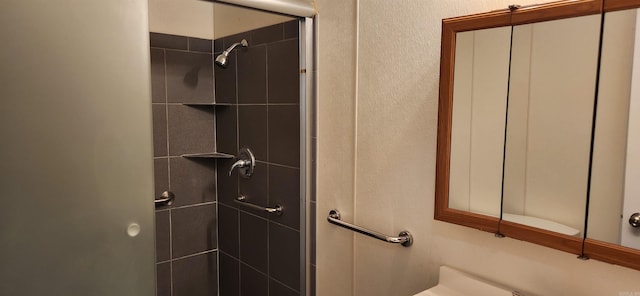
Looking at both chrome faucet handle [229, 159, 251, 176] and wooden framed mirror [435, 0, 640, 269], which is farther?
chrome faucet handle [229, 159, 251, 176]

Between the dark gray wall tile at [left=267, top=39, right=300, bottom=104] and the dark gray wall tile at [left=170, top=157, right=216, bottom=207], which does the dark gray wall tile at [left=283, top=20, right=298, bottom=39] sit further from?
the dark gray wall tile at [left=170, top=157, right=216, bottom=207]

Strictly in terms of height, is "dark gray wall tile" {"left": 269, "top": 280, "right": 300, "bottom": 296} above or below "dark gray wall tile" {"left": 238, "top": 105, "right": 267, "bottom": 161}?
below

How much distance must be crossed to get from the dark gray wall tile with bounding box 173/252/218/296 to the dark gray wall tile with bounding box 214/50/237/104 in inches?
36.6

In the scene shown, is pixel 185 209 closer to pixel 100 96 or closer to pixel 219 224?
pixel 219 224

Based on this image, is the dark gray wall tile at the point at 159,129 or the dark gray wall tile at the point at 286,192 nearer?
the dark gray wall tile at the point at 286,192

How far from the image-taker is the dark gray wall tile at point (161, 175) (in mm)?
2281

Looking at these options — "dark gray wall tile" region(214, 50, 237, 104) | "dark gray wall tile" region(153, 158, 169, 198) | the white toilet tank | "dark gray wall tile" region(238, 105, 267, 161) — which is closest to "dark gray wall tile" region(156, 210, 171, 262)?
"dark gray wall tile" region(153, 158, 169, 198)

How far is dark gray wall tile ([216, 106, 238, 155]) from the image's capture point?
2305 mm

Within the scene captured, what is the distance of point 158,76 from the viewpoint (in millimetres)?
2240

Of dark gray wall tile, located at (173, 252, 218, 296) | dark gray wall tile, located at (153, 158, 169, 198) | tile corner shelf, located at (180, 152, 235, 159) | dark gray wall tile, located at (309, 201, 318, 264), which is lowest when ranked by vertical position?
dark gray wall tile, located at (173, 252, 218, 296)

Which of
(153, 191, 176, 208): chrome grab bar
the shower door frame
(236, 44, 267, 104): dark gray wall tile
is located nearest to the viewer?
the shower door frame

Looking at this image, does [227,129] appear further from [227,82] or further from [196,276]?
[196,276]

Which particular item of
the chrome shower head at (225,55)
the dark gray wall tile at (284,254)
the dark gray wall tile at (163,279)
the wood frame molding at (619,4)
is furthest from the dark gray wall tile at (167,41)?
the wood frame molding at (619,4)

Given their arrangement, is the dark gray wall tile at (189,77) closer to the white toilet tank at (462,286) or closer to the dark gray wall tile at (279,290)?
the dark gray wall tile at (279,290)
